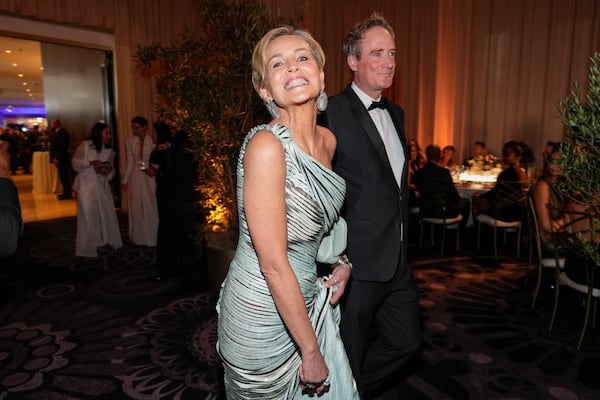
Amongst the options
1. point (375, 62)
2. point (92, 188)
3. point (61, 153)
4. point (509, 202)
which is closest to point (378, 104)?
point (375, 62)

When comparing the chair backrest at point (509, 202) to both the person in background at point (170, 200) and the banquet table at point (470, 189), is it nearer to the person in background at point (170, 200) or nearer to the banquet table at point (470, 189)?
the banquet table at point (470, 189)

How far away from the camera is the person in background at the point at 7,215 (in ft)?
5.24

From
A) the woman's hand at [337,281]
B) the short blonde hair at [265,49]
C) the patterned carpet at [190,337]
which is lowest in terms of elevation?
the patterned carpet at [190,337]

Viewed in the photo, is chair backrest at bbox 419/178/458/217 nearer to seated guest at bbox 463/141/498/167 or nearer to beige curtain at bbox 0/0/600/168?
seated guest at bbox 463/141/498/167

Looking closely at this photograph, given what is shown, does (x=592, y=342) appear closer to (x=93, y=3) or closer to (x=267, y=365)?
(x=267, y=365)

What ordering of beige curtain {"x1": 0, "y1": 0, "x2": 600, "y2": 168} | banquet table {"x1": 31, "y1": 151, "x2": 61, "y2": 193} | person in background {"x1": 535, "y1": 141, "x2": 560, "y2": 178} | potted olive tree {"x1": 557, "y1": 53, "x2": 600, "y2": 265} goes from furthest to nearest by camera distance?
banquet table {"x1": 31, "y1": 151, "x2": 61, "y2": 193}
beige curtain {"x1": 0, "y1": 0, "x2": 600, "y2": 168}
person in background {"x1": 535, "y1": 141, "x2": 560, "y2": 178}
potted olive tree {"x1": 557, "y1": 53, "x2": 600, "y2": 265}

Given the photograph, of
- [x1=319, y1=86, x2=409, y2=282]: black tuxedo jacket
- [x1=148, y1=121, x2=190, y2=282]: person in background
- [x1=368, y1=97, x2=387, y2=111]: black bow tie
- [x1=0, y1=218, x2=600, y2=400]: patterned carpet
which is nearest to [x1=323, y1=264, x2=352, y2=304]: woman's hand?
[x1=319, y1=86, x2=409, y2=282]: black tuxedo jacket

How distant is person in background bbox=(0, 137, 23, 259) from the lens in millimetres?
1597

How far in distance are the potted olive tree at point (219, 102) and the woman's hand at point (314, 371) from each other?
2677 mm

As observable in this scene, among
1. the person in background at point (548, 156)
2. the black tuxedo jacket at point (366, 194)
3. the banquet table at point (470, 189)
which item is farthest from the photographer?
the banquet table at point (470, 189)

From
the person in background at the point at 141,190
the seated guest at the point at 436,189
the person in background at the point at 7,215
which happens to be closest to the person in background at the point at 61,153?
the person in background at the point at 141,190

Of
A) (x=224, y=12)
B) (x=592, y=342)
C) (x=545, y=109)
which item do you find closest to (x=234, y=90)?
(x=224, y=12)

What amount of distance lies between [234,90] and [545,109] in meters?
6.88

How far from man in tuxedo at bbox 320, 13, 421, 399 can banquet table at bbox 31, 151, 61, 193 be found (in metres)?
12.0
